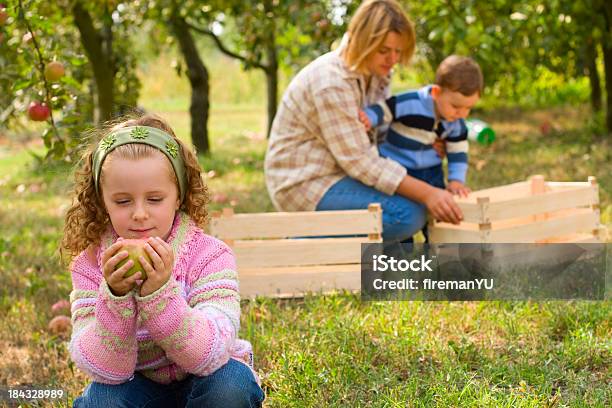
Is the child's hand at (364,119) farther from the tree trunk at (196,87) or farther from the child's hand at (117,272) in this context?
the tree trunk at (196,87)

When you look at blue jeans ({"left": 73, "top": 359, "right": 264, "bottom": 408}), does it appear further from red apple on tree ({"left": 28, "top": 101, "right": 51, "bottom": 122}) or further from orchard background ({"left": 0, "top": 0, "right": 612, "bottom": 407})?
red apple on tree ({"left": 28, "top": 101, "right": 51, "bottom": 122})

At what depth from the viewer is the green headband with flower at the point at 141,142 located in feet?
6.06

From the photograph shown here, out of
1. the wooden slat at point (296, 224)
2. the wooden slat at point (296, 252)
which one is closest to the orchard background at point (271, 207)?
the wooden slat at point (296, 252)

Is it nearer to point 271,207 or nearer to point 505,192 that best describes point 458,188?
point 505,192

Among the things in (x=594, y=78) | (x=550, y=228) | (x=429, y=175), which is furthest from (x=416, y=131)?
(x=594, y=78)

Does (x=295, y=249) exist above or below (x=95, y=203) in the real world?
below

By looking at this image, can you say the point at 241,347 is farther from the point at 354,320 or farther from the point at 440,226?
the point at 440,226

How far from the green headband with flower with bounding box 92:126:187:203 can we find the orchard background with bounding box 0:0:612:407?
707 millimetres

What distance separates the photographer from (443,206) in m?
3.37

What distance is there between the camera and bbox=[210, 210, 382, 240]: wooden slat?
10.6ft

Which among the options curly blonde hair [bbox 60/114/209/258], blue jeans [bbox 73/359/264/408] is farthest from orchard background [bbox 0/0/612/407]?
curly blonde hair [bbox 60/114/209/258]

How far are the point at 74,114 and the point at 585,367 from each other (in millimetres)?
1787

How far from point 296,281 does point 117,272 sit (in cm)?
162

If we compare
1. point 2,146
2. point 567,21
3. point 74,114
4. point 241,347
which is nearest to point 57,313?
point 74,114
